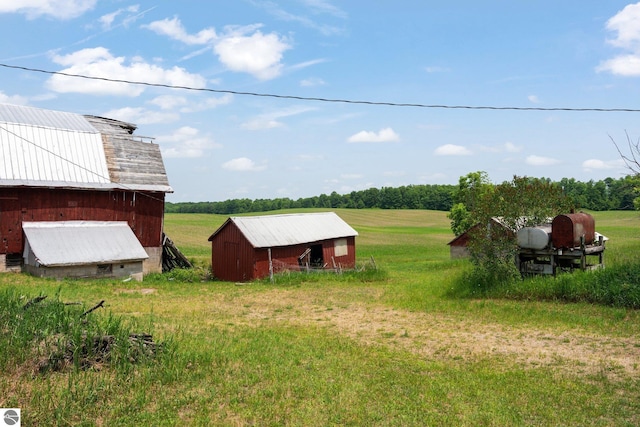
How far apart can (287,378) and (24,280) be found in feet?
64.9

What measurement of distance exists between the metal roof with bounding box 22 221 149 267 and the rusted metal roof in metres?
2.37

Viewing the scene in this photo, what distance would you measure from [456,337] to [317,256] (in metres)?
22.5

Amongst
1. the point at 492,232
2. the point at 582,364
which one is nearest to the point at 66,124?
the point at 492,232

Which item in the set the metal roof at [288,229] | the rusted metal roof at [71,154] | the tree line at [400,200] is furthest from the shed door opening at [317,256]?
the tree line at [400,200]

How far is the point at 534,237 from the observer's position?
70.6 feet

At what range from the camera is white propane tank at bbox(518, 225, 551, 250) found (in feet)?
70.0

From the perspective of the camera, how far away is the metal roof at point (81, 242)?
1063 inches

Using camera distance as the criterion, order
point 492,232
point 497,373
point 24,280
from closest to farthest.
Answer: point 497,373 < point 492,232 < point 24,280

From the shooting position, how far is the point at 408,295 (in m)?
23.2

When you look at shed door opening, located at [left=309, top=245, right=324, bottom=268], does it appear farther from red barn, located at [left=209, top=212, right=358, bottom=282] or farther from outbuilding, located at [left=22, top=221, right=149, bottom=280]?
outbuilding, located at [left=22, top=221, right=149, bottom=280]

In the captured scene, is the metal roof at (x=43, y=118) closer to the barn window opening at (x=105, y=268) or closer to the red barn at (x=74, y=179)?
the red barn at (x=74, y=179)

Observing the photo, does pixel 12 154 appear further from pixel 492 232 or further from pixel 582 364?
pixel 582 364

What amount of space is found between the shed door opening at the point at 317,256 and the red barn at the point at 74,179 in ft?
34.3

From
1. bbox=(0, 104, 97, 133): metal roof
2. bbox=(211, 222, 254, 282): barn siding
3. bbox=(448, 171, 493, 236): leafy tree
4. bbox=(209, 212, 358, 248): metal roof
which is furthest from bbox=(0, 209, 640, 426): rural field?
bbox=(448, 171, 493, 236): leafy tree
